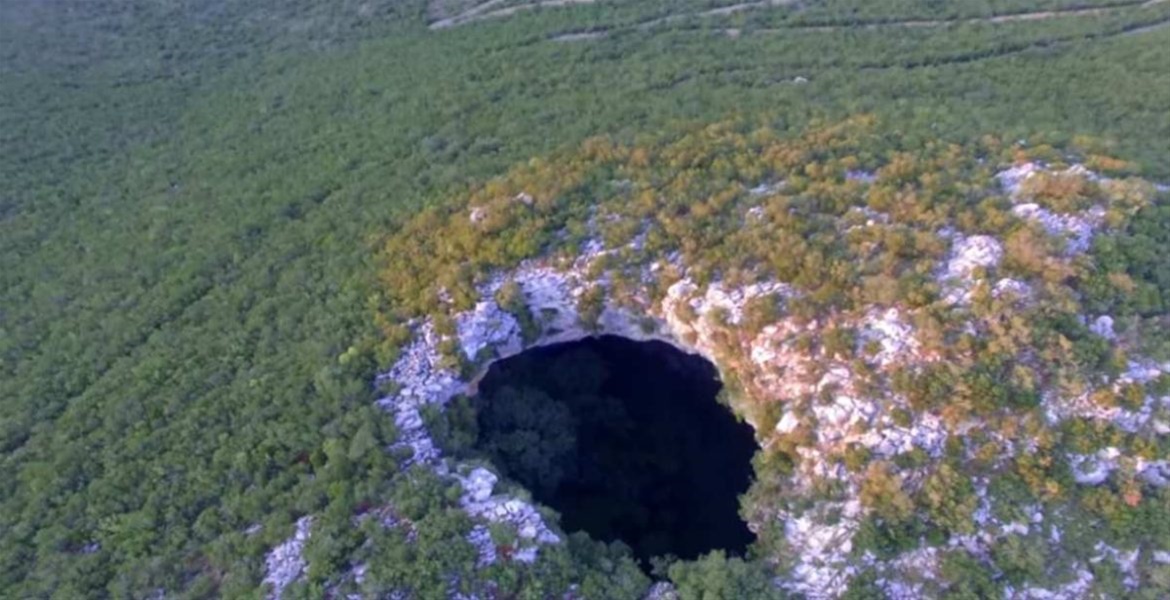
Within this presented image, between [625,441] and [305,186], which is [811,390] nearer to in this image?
[625,441]

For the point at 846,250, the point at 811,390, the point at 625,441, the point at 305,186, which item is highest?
the point at 846,250

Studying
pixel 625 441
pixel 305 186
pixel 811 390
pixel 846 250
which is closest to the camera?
pixel 811 390

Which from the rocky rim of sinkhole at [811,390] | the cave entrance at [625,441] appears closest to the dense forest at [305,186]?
the rocky rim of sinkhole at [811,390]

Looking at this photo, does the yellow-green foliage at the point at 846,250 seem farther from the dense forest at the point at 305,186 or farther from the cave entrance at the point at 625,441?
the cave entrance at the point at 625,441

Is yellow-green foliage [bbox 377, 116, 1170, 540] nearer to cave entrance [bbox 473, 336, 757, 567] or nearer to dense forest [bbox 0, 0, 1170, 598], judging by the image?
dense forest [bbox 0, 0, 1170, 598]

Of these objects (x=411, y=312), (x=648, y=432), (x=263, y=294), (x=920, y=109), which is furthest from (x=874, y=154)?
(x=263, y=294)

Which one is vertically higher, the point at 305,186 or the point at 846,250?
the point at 846,250

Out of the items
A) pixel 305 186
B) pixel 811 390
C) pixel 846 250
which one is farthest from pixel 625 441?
pixel 305 186

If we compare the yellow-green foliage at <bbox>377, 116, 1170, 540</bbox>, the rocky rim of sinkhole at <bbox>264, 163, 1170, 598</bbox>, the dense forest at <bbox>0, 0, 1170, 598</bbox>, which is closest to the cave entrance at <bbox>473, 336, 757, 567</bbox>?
the rocky rim of sinkhole at <bbox>264, 163, 1170, 598</bbox>
